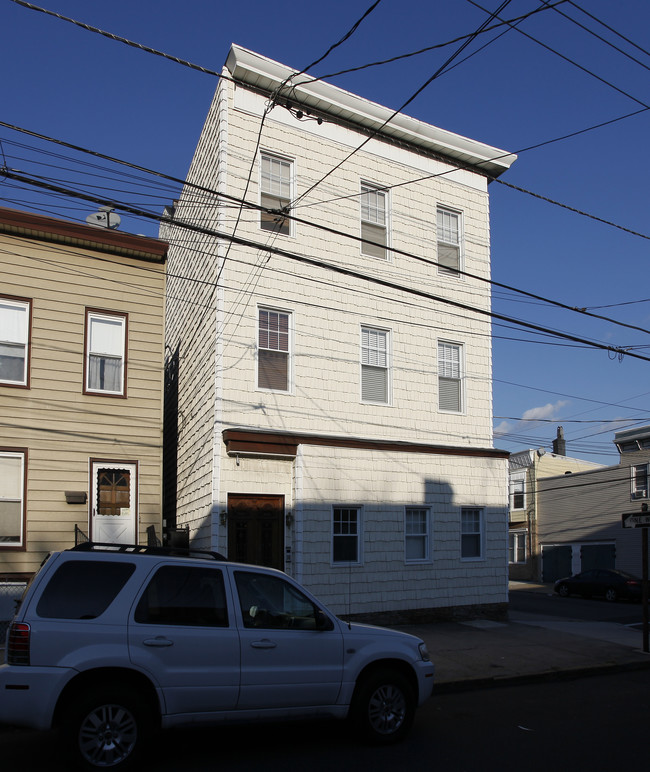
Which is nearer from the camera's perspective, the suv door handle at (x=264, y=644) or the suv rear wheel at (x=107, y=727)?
the suv rear wheel at (x=107, y=727)

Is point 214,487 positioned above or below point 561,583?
above

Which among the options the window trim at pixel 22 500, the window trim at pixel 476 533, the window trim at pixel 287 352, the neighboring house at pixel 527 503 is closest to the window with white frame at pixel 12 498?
the window trim at pixel 22 500

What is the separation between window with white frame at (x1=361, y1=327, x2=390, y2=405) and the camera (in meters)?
16.6

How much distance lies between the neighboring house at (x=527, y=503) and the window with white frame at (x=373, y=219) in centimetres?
2815

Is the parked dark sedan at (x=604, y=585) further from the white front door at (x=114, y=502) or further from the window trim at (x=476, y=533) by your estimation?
the white front door at (x=114, y=502)

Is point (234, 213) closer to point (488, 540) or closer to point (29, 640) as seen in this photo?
point (488, 540)

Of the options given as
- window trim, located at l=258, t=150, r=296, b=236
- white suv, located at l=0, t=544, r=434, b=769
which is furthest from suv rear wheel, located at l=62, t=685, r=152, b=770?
window trim, located at l=258, t=150, r=296, b=236

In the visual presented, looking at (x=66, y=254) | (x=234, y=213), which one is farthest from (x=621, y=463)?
(x=66, y=254)

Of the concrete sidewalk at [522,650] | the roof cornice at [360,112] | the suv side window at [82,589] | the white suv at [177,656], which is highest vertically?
the roof cornice at [360,112]

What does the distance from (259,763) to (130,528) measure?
838cm

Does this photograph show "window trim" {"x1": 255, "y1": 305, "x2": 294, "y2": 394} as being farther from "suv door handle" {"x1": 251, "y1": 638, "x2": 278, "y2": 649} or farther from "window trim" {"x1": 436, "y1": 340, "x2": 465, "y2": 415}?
"suv door handle" {"x1": 251, "y1": 638, "x2": 278, "y2": 649}

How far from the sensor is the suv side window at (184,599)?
6762 millimetres

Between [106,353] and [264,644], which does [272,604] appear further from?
[106,353]

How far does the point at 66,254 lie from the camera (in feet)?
48.3
